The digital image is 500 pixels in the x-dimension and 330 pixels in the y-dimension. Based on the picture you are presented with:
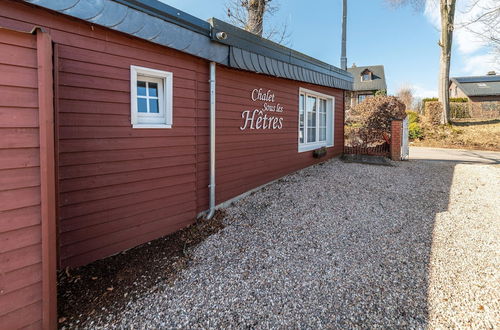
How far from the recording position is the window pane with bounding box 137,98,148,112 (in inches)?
133

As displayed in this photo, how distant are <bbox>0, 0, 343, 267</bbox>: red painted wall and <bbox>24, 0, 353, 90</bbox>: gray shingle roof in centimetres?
16

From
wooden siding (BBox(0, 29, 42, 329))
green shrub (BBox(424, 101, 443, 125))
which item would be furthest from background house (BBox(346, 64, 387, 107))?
wooden siding (BBox(0, 29, 42, 329))

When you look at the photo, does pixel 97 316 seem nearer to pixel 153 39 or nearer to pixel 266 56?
pixel 153 39

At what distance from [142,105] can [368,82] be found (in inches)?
1272

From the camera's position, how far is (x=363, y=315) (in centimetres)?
227

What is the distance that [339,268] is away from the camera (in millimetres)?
2949

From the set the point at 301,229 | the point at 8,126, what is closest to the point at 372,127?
the point at 301,229

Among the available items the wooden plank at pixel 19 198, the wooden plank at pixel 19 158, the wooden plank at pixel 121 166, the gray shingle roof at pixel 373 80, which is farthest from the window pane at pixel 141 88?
the gray shingle roof at pixel 373 80

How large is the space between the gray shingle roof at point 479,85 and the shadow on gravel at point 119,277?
36943 millimetres

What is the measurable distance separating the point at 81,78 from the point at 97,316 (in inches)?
87.1

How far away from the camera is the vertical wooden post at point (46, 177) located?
1858 mm

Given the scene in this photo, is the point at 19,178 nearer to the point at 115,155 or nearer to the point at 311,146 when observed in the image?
the point at 115,155

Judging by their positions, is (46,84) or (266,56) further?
(266,56)

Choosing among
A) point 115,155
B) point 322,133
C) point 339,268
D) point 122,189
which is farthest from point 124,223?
point 322,133
